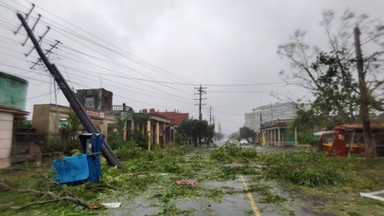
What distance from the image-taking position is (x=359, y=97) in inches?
953

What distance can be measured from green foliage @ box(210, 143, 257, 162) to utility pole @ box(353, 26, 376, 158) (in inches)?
345

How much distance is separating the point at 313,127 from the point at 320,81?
435cm

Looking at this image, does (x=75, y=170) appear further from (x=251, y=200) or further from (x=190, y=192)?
(x=251, y=200)

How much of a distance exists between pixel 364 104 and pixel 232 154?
37.9 ft

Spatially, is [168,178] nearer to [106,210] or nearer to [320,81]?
[106,210]

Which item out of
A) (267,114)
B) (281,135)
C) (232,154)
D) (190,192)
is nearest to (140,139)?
(232,154)

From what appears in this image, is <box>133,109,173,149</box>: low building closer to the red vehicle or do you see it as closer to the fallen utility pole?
the fallen utility pole

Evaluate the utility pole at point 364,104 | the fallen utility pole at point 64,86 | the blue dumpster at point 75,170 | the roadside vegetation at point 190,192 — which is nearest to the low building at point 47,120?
the fallen utility pole at point 64,86

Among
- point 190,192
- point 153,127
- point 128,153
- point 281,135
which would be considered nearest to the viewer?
point 190,192

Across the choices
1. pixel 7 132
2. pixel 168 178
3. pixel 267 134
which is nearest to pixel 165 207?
pixel 168 178

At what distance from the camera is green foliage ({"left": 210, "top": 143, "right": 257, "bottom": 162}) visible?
27203mm

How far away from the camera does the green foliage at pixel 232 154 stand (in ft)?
89.2

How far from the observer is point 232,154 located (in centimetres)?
2942

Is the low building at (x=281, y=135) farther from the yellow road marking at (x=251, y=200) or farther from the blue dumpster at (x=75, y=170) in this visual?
the blue dumpster at (x=75, y=170)
